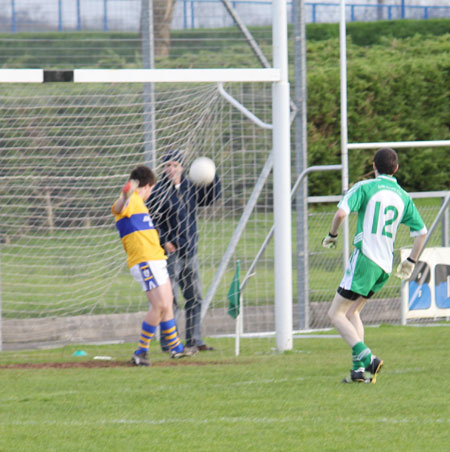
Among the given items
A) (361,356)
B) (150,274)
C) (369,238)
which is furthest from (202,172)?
(361,356)

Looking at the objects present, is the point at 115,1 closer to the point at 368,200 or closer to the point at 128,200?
the point at 128,200

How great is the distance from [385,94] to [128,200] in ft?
52.4

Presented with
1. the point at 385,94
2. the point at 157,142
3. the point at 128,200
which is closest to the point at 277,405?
the point at 128,200

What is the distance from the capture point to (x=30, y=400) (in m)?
7.33

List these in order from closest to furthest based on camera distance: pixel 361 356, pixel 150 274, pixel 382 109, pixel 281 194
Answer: pixel 361 356 < pixel 150 274 < pixel 281 194 < pixel 382 109

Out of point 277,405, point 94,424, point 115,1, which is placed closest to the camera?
point 94,424

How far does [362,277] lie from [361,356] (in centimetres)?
60

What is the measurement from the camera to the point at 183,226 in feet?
33.8

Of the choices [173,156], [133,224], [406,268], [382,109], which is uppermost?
[173,156]

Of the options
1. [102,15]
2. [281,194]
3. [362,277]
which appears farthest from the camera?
[102,15]

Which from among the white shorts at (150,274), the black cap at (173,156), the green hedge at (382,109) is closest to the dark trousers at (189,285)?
the black cap at (173,156)

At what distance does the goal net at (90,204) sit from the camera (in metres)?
11.2

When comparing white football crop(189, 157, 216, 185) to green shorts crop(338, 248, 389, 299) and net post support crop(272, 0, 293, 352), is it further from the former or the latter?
green shorts crop(338, 248, 389, 299)

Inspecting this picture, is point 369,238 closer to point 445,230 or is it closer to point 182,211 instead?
point 182,211
